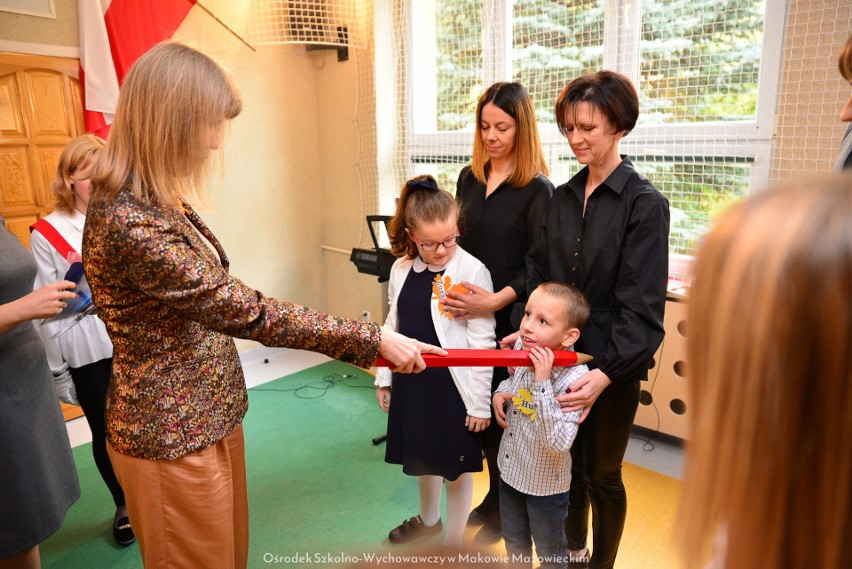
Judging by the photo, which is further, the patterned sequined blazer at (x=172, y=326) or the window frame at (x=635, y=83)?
the window frame at (x=635, y=83)

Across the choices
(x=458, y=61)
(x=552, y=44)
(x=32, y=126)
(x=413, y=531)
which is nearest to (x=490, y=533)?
(x=413, y=531)

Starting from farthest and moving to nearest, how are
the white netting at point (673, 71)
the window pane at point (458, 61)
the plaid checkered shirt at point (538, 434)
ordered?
the window pane at point (458, 61)
the white netting at point (673, 71)
the plaid checkered shirt at point (538, 434)

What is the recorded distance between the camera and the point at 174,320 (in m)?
1.29

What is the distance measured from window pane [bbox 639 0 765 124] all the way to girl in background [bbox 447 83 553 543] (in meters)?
1.22

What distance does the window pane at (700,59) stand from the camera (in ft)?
8.66

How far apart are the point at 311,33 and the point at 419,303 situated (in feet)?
9.49

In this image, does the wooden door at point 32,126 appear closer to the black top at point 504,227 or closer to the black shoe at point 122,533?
the black shoe at point 122,533

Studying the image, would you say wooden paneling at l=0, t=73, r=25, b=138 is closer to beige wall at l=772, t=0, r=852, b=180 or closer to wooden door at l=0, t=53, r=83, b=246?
wooden door at l=0, t=53, r=83, b=246

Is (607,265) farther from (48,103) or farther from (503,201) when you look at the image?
(48,103)

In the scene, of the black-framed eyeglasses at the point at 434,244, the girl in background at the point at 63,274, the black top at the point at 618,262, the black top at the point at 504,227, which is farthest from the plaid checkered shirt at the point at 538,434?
the girl in background at the point at 63,274

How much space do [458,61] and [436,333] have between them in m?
2.43

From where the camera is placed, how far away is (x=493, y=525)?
235cm

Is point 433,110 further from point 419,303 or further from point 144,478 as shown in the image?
point 144,478

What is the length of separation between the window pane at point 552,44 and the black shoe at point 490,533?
2195mm
